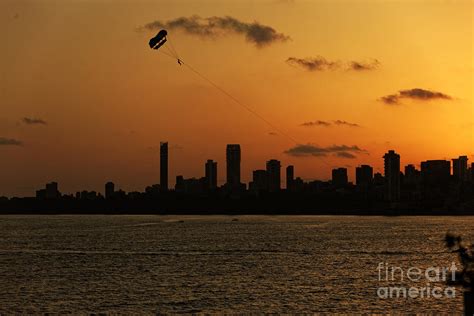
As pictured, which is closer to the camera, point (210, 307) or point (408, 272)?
point (210, 307)

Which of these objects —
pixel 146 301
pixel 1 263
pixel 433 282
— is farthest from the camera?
pixel 1 263

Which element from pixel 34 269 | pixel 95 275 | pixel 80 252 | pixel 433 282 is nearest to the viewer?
pixel 433 282

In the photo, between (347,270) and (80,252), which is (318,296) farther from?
(80,252)

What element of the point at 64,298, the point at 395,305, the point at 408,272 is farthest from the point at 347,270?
the point at 64,298

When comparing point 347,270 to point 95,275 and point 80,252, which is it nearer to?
point 95,275

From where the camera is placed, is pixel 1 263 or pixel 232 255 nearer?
pixel 1 263

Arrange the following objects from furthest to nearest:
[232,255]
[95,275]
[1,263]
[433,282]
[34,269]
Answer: [232,255], [1,263], [34,269], [95,275], [433,282]

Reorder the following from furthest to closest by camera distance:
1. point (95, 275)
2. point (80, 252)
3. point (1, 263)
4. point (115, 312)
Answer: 1. point (80, 252)
2. point (1, 263)
3. point (95, 275)
4. point (115, 312)

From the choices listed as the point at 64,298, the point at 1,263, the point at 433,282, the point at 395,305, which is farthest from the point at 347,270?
the point at 1,263

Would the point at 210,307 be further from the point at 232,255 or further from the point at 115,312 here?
the point at 232,255
